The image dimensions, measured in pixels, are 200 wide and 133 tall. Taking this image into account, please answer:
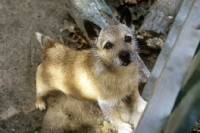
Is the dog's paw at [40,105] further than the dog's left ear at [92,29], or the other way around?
the dog's paw at [40,105]

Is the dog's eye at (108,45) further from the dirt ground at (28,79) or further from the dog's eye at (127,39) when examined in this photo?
the dirt ground at (28,79)

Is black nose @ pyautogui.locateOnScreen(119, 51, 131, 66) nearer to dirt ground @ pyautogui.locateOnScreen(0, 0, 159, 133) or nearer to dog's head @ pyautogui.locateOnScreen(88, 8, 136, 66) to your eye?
dog's head @ pyautogui.locateOnScreen(88, 8, 136, 66)

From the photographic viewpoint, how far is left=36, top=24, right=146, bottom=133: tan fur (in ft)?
12.5

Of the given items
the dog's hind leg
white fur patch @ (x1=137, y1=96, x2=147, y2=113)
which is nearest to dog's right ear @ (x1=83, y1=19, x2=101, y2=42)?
white fur patch @ (x1=137, y1=96, x2=147, y2=113)

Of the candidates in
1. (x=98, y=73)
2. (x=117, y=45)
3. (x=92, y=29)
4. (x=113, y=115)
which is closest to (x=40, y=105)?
(x=113, y=115)

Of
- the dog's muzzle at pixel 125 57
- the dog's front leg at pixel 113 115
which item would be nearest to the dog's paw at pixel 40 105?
the dog's front leg at pixel 113 115

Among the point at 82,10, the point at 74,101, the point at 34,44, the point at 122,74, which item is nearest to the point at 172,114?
the point at 122,74

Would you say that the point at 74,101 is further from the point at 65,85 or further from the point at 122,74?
the point at 122,74

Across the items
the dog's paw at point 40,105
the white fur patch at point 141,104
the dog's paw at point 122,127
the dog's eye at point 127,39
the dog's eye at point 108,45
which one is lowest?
the dog's paw at point 40,105

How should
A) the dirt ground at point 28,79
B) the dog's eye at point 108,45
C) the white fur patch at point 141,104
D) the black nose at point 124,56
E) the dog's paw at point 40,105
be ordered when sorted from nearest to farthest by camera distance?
the black nose at point 124,56
the dog's eye at point 108,45
the white fur patch at point 141,104
the dirt ground at point 28,79
the dog's paw at point 40,105

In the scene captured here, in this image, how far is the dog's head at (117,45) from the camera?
3.68 metres

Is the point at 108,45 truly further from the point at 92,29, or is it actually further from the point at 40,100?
the point at 40,100

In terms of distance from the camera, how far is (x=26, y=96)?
16.8 ft

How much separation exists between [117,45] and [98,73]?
1.79 ft
